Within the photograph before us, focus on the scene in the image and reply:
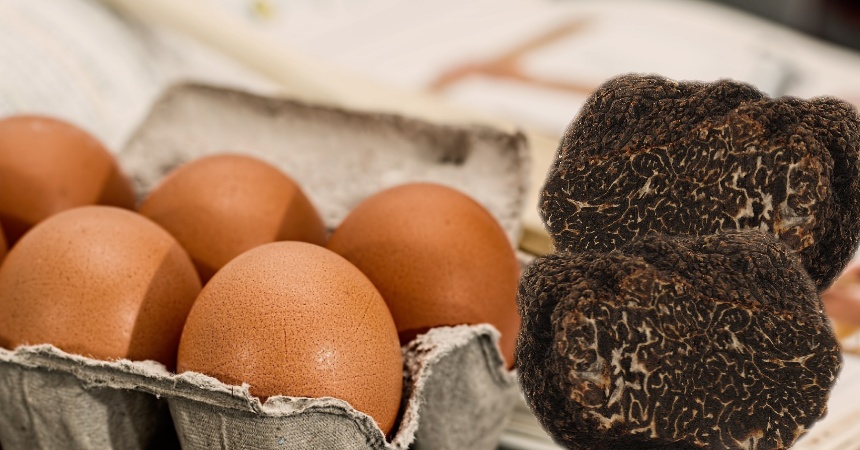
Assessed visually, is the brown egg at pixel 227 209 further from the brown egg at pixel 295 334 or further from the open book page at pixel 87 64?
the open book page at pixel 87 64

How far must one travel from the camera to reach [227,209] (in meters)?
0.70

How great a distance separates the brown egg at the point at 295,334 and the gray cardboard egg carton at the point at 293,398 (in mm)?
17

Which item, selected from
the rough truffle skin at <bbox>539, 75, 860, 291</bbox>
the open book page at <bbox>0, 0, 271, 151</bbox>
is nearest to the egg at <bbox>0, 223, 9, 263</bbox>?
the open book page at <bbox>0, 0, 271, 151</bbox>

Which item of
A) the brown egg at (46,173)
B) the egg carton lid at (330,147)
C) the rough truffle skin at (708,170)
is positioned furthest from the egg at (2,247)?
the rough truffle skin at (708,170)

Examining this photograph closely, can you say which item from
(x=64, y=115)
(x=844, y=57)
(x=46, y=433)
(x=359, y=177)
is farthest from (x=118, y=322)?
(x=844, y=57)

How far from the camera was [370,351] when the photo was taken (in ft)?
1.80

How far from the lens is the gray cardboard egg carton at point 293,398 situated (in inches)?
20.8

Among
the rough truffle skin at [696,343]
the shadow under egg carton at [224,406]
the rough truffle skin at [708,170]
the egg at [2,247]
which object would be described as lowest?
the shadow under egg carton at [224,406]

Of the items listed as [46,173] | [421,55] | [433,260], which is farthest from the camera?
[421,55]

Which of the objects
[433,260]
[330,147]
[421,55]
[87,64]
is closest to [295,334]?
[433,260]

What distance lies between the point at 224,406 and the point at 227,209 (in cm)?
22

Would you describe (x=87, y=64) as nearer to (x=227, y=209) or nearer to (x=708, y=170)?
(x=227, y=209)

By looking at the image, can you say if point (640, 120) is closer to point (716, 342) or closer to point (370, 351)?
point (716, 342)

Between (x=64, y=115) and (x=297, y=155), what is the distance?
0.34m
